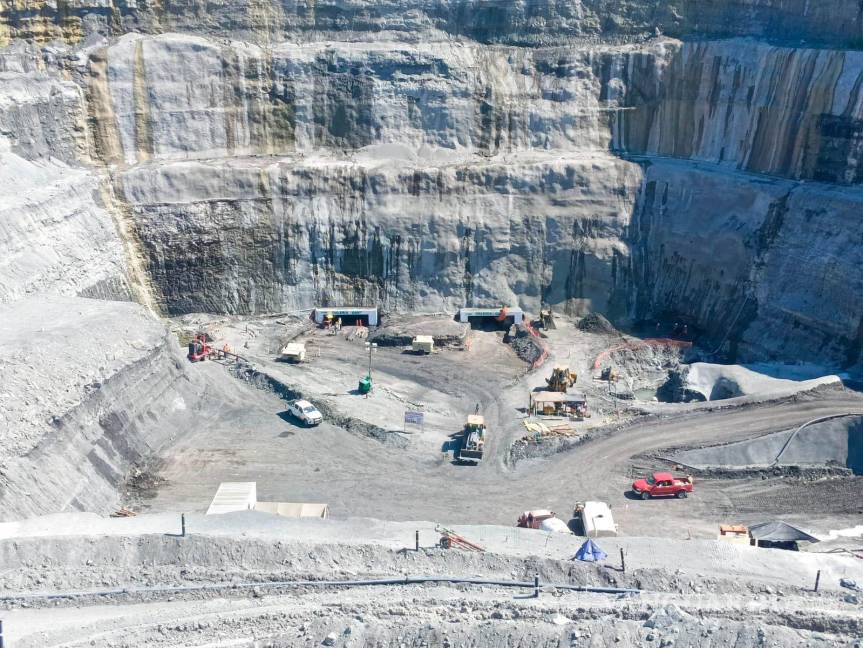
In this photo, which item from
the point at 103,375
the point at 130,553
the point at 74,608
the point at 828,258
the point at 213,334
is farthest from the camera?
the point at 213,334

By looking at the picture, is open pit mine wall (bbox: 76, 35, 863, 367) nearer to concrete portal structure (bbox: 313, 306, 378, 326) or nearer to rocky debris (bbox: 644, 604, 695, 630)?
concrete portal structure (bbox: 313, 306, 378, 326)

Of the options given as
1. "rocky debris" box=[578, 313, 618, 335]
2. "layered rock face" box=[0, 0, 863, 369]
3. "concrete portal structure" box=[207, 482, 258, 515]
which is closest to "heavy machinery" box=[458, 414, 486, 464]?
"concrete portal structure" box=[207, 482, 258, 515]

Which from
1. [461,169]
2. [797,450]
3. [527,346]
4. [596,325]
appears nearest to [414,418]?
[527,346]

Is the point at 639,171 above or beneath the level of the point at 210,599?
above

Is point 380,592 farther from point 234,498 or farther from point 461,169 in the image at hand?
point 461,169

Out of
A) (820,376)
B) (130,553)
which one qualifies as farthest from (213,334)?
(820,376)

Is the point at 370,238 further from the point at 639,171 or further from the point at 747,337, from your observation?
the point at 747,337

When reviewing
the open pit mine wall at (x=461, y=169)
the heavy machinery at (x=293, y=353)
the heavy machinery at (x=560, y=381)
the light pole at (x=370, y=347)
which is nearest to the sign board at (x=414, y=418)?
the light pole at (x=370, y=347)
